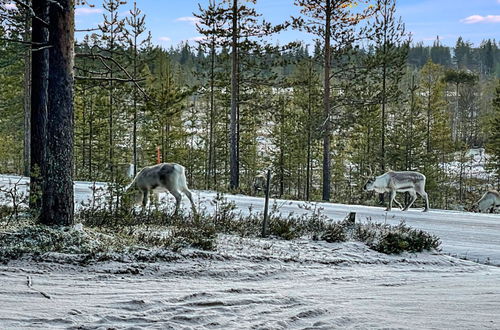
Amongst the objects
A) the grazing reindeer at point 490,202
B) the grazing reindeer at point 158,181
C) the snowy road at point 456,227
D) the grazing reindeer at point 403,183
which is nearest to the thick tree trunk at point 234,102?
the snowy road at point 456,227

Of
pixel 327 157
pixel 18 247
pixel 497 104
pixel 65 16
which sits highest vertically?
pixel 497 104

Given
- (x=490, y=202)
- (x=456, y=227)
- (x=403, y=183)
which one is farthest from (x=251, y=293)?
(x=490, y=202)

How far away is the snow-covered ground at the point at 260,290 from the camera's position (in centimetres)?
462

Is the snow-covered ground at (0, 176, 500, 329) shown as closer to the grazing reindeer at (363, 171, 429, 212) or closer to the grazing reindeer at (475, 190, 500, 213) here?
the grazing reindeer at (363, 171, 429, 212)

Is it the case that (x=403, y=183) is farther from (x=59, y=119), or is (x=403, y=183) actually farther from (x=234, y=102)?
(x=59, y=119)

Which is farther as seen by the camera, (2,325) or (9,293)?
(9,293)

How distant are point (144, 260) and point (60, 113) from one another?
2762mm

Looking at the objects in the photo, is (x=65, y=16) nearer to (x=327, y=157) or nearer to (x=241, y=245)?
(x=241, y=245)

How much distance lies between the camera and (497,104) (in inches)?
1594

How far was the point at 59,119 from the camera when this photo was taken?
24.6 ft

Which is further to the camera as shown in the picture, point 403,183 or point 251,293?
point 403,183

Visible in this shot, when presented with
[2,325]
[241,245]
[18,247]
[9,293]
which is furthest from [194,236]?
[2,325]

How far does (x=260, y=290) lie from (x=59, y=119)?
14.1 ft

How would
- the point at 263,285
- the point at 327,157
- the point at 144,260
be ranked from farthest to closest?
1. the point at 327,157
2. the point at 144,260
3. the point at 263,285
